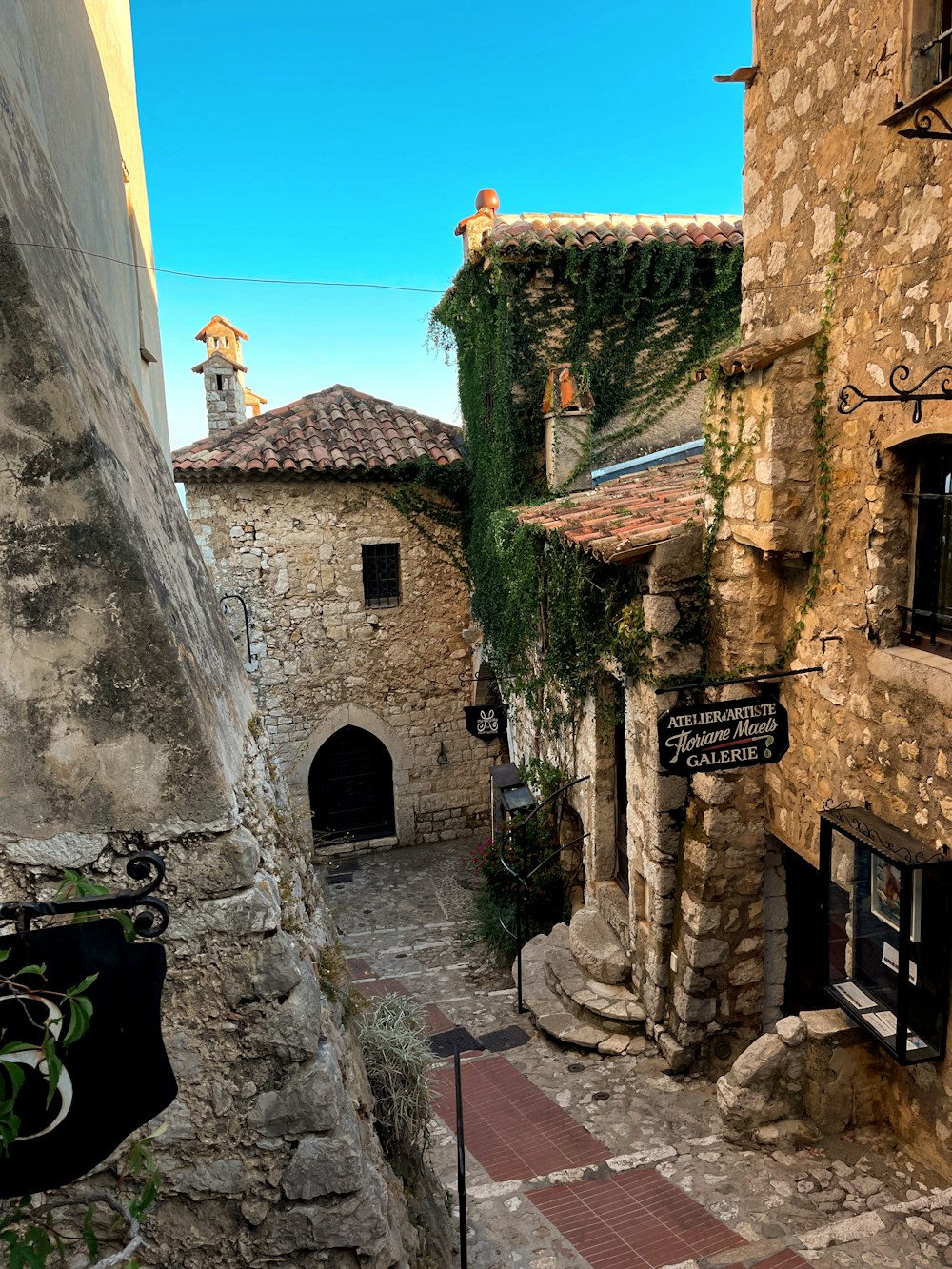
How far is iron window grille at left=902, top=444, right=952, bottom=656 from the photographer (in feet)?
15.3

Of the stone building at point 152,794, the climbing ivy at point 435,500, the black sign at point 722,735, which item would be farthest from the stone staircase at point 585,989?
the climbing ivy at point 435,500

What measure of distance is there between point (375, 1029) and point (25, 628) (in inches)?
106

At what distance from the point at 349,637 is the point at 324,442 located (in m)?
3.28

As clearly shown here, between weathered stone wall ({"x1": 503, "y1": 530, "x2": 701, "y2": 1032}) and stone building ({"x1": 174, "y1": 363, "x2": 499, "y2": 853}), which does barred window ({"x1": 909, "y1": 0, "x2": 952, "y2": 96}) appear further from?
stone building ({"x1": 174, "y1": 363, "x2": 499, "y2": 853})

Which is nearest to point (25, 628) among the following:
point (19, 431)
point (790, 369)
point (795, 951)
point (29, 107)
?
point (19, 431)

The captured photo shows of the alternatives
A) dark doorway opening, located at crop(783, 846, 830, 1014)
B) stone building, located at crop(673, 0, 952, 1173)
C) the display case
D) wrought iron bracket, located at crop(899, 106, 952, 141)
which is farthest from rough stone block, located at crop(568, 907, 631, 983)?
wrought iron bracket, located at crop(899, 106, 952, 141)

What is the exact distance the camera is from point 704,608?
6973mm

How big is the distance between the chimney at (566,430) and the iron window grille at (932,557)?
295 inches

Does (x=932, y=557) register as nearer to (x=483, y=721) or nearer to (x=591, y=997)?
(x=591, y=997)

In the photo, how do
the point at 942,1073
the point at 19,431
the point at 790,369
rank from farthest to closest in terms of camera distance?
the point at 790,369, the point at 942,1073, the point at 19,431

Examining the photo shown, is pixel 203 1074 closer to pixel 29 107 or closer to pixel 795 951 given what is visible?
pixel 29 107

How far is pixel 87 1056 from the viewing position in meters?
2.14

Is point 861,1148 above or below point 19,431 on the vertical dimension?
below

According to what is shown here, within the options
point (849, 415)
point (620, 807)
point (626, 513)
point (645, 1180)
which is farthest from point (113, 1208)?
point (620, 807)
